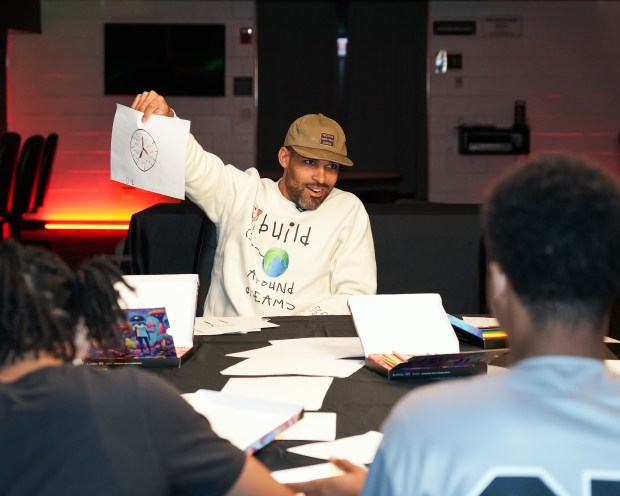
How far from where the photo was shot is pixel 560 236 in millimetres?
798

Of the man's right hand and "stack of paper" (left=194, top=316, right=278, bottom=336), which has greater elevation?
the man's right hand

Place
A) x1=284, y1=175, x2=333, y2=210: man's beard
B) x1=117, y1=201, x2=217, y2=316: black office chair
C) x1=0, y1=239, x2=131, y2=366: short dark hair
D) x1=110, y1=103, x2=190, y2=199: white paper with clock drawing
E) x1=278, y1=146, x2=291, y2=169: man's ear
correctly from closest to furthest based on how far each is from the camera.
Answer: x1=0, y1=239, x2=131, y2=366: short dark hair → x1=110, y1=103, x2=190, y2=199: white paper with clock drawing → x1=284, y1=175, x2=333, y2=210: man's beard → x1=278, y1=146, x2=291, y2=169: man's ear → x1=117, y1=201, x2=217, y2=316: black office chair

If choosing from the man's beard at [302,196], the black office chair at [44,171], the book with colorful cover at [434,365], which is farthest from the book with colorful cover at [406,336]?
the black office chair at [44,171]

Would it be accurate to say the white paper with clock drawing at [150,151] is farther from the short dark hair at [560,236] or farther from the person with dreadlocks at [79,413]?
the short dark hair at [560,236]

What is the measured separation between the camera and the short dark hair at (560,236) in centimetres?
80

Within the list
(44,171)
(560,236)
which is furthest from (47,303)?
(44,171)

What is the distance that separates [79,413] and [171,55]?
8000 mm

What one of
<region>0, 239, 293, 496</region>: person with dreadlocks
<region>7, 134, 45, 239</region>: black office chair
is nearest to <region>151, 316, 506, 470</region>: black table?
<region>0, 239, 293, 496</region>: person with dreadlocks

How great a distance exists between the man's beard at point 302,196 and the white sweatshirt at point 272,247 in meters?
0.02

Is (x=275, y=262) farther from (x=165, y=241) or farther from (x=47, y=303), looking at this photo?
(x=47, y=303)

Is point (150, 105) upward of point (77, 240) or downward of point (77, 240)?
upward

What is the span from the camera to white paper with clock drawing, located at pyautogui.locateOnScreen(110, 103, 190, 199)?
7.33 feet

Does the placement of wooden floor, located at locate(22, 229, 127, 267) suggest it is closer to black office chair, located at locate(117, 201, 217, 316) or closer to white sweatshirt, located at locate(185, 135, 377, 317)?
black office chair, located at locate(117, 201, 217, 316)

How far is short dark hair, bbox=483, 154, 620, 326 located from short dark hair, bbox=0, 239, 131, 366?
446 millimetres
